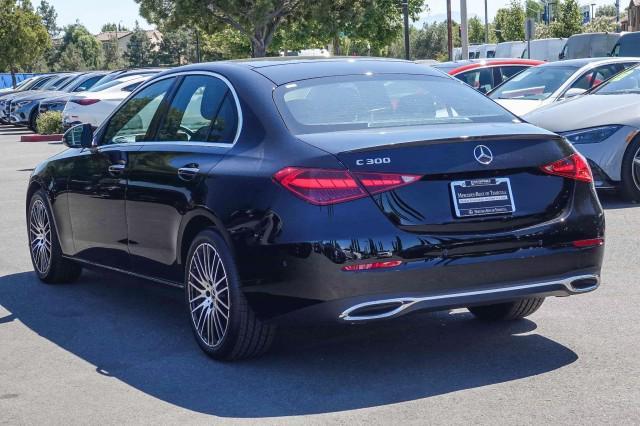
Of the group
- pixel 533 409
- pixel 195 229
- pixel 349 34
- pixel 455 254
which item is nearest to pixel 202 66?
pixel 195 229

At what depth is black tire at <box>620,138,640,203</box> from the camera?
38.5 ft

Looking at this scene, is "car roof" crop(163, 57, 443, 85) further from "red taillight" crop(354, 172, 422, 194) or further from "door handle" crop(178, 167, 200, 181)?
"red taillight" crop(354, 172, 422, 194)

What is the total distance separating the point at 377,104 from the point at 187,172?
1110 millimetres

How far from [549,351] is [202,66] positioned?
8.66 feet

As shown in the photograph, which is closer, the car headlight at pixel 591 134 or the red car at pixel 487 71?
the car headlight at pixel 591 134

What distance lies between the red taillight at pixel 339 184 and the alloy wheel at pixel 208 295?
30.3 inches

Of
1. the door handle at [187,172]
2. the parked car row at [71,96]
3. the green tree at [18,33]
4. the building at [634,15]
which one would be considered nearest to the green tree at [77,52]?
the building at [634,15]

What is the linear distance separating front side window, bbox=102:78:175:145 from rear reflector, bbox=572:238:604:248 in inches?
109

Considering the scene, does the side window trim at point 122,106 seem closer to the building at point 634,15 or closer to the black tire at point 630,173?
the black tire at point 630,173

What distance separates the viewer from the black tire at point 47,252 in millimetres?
Answer: 8375

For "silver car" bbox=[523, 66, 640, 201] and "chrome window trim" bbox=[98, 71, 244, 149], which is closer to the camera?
"chrome window trim" bbox=[98, 71, 244, 149]

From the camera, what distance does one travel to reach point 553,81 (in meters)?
15.6

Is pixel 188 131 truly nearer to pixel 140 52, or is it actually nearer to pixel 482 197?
pixel 482 197

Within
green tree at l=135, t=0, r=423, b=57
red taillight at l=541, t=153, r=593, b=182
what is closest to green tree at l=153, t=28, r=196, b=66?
green tree at l=135, t=0, r=423, b=57
